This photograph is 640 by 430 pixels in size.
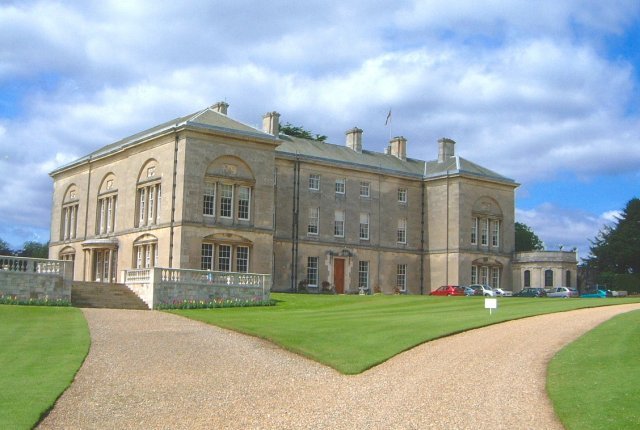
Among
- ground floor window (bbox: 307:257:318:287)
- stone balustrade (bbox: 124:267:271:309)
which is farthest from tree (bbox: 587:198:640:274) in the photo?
stone balustrade (bbox: 124:267:271:309)

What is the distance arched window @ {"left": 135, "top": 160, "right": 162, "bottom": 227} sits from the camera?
47.1 m

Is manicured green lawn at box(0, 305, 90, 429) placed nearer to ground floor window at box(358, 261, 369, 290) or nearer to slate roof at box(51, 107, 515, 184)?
Answer: slate roof at box(51, 107, 515, 184)

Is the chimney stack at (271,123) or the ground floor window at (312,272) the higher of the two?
the chimney stack at (271,123)

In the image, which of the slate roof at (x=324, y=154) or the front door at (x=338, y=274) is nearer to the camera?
the slate roof at (x=324, y=154)

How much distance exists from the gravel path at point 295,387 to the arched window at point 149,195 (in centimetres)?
2544

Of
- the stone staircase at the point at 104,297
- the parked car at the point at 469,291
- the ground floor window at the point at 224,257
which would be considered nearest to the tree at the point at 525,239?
the parked car at the point at 469,291

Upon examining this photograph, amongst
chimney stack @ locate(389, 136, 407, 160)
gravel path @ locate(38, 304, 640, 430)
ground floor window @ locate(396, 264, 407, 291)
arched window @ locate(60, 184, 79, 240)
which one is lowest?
gravel path @ locate(38, 304, 640, 430)

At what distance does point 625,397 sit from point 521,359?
16.0 ft

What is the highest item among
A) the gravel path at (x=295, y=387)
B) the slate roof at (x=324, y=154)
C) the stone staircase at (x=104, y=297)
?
the slate roof at (x=324, y=154)

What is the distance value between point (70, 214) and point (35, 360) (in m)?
43.0

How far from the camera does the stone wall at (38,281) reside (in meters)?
34.0

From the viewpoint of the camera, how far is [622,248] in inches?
3007

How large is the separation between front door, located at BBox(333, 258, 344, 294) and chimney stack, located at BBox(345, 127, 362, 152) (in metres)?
9.79

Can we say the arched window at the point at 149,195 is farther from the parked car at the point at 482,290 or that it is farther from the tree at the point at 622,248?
the tree at the point at 622,248
